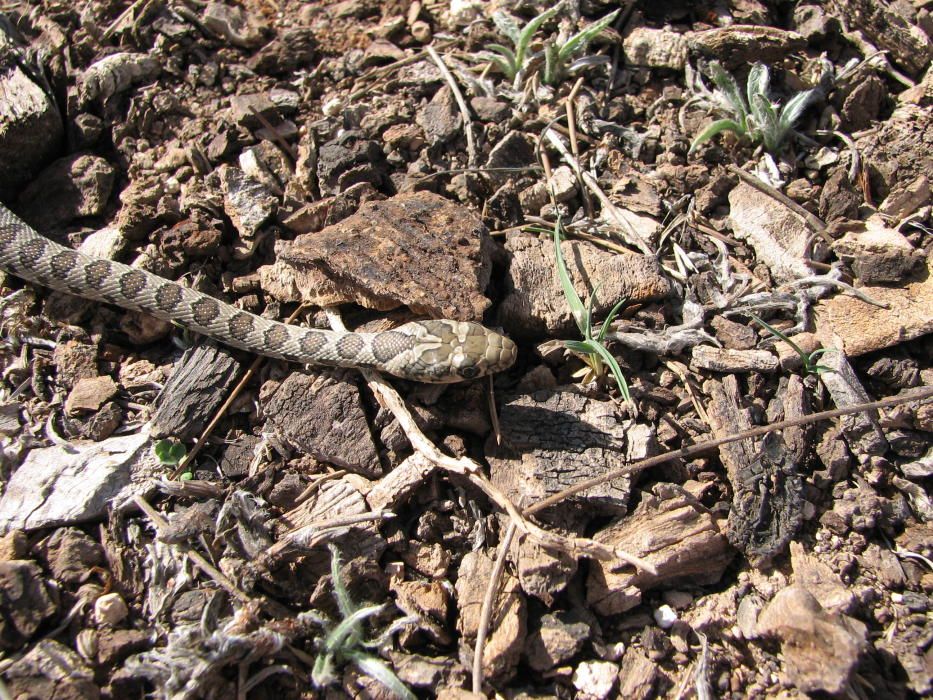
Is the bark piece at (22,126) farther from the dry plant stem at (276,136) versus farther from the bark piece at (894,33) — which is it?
the bark piece at (894,33)

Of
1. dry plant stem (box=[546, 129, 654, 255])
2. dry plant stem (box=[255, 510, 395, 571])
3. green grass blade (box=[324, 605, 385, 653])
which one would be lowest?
green grass blade (box=[324, 605, 385, 653])

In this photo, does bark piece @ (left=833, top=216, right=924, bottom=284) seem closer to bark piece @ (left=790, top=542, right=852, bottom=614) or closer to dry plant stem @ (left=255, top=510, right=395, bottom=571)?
bark piece @ (left=790, top=542, right=852, bottom=614)

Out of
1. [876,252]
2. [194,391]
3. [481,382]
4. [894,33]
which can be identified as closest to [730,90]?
[894,33]

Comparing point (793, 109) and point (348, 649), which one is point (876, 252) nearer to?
point (793, 109)

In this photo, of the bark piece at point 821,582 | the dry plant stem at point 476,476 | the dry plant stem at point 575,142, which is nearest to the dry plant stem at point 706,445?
the dry plant stem at point 476,476

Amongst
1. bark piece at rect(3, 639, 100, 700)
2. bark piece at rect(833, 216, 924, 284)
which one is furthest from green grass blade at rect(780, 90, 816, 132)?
bark piece at rect(3, 639, 100, 700)

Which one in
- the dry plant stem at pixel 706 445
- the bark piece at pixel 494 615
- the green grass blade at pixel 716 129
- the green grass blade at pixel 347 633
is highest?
the green grass blade at pixel 716 129

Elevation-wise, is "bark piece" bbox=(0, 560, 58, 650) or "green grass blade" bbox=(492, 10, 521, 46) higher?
"green grass blade" bbox=(492, 10, 521, 46)
